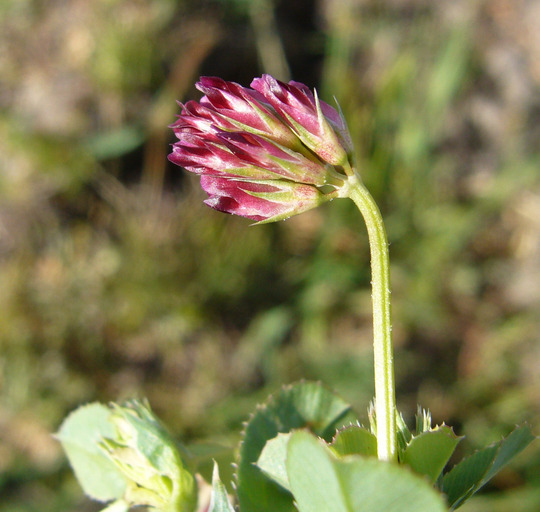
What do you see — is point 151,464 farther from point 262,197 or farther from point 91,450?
point 262,197

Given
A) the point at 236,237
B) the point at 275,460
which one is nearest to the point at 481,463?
the point at 275,460

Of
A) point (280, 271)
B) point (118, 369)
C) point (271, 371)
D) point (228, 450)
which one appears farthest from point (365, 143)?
point (228, 450)

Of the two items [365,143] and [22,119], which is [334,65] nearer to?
[365,143]

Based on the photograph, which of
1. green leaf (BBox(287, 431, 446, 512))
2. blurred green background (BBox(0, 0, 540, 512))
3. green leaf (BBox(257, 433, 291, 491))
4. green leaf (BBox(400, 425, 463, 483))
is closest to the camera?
green leaf (BBox(287, 431, 446, 512))

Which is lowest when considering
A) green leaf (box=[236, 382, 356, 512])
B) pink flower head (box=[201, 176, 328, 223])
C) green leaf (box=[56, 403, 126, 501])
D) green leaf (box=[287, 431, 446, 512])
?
green leaf (box=[56, 403, 126, 501])

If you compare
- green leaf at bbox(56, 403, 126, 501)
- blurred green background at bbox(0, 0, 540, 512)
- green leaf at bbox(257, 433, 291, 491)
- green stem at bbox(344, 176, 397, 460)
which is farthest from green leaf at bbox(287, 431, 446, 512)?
blurred green background at bbox(0, 0, 540, 512)

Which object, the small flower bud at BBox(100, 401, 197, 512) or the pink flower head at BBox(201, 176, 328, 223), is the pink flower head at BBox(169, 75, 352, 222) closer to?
the pink flower head at BBox(201, 176, 328, 223)

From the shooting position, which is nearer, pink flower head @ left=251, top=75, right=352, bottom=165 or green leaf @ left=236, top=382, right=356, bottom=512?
pink flower head @ left=251, top=75, right=352, bottom=165
